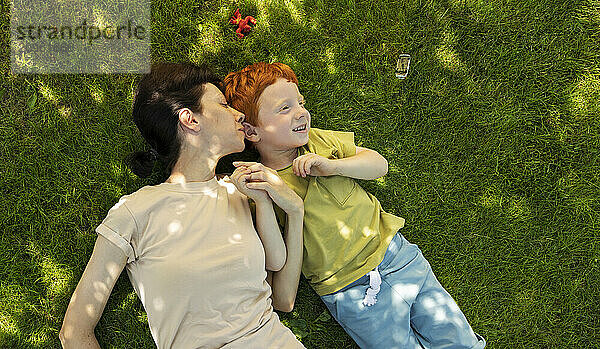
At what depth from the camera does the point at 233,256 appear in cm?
321

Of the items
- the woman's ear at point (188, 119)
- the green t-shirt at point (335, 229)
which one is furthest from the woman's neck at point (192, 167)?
the green t-shirt at point (335, 229)

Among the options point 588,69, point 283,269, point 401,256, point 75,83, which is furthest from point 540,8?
point 75,83

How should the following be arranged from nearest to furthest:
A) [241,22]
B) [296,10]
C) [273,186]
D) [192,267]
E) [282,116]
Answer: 1. [192,267]
2. [273,186]
3. [282,116]
4. [241,22]
5. [296,10]

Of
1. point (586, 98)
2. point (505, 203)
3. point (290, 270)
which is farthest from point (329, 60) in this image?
point (586, 98)

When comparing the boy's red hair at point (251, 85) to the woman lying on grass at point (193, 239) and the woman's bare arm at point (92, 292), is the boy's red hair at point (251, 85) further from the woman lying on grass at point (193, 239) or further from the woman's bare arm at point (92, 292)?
the woman's bare arm at point (92, 292)

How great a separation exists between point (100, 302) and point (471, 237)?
2989mm

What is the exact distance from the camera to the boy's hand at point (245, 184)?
3.29 metres

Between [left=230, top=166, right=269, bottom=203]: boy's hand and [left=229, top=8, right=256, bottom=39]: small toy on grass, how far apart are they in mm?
1426

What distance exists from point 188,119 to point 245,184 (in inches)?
23.6

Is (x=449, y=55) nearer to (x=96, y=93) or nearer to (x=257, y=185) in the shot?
(x=257, y=185)

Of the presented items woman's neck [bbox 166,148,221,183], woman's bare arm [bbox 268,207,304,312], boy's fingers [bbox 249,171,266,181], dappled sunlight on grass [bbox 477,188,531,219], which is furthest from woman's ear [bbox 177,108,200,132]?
dappled sunlight on grass [bbox 477,188,531,219]

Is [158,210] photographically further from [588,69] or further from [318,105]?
[588,69]

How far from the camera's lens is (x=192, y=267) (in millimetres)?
3121

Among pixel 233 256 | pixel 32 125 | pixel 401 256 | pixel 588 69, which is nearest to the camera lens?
pixel 233 256
